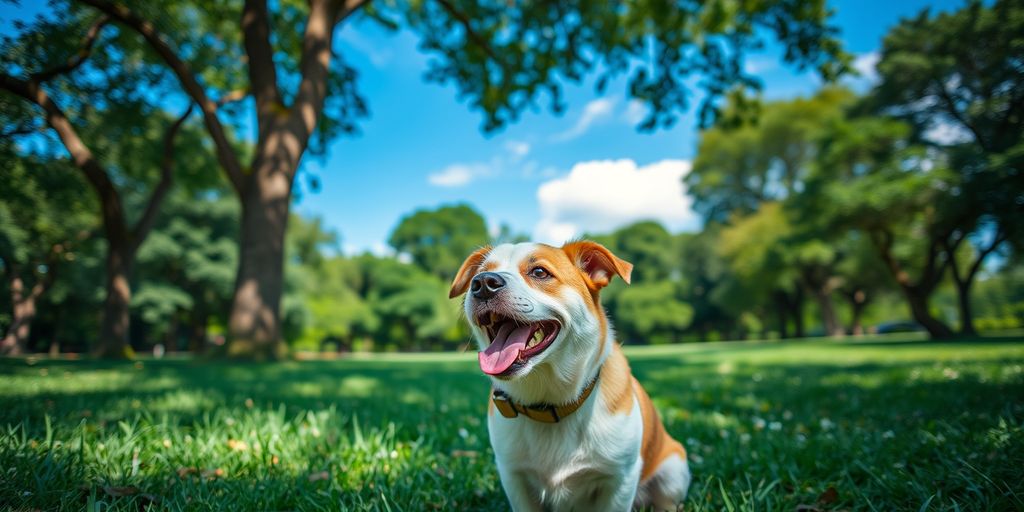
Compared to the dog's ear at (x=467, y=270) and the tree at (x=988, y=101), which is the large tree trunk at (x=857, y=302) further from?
the dog's ear at (x=467, y=270)

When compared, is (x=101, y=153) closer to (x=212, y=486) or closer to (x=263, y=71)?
(x=263, y=71)

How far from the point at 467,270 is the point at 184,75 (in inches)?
345

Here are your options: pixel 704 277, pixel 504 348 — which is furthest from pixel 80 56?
pixel 704 277

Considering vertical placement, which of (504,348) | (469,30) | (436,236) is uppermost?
(436,236)

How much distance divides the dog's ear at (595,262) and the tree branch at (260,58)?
943cm

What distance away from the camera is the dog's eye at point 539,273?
2029mm

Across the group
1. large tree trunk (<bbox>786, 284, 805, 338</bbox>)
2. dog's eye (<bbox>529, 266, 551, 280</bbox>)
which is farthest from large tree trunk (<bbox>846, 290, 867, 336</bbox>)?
dog's eye (<bbox>529, 266, 551, 280</bbox>)

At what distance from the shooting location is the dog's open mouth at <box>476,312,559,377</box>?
5.89 feet

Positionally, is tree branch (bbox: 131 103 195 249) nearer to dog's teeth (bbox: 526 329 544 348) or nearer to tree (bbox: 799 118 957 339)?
dog's teeth (bbox: 526 329 544 348)

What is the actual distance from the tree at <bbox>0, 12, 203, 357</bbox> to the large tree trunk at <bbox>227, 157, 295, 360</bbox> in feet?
7.34

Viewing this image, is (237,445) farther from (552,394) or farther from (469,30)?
(469,30)

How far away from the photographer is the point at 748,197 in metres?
36.4

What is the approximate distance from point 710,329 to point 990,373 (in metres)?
47.7

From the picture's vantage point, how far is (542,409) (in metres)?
1.90
